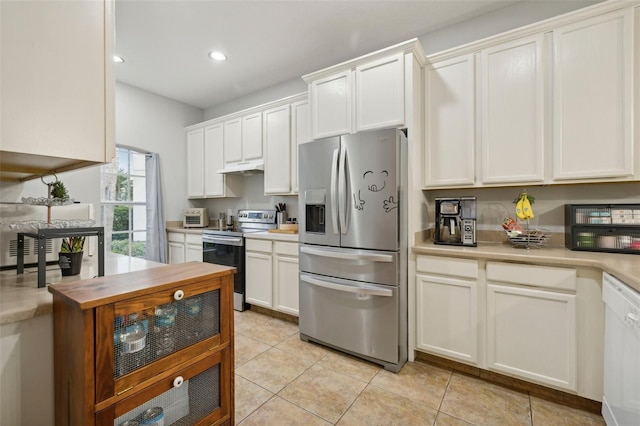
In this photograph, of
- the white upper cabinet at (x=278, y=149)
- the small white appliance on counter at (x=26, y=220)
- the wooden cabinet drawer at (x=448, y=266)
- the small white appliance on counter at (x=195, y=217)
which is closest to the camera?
the small white appliance on counter at (x=26, y=220)

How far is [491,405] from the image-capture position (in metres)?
1.77

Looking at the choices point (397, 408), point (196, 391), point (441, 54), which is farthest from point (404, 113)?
point (196, 391)

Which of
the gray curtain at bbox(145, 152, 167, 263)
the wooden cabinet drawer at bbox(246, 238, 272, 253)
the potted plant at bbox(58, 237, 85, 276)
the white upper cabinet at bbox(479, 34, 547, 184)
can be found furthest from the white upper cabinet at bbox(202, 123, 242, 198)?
the white upper cabinet at bbox(479, 34, 547, 184)

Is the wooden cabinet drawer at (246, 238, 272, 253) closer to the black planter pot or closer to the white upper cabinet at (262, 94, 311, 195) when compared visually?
the white upper cabinet at (262, 94, 311, 195)

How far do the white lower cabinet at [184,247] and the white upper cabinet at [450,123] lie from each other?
3008mm

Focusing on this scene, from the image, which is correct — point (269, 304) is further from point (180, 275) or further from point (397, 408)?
point (180, 275)

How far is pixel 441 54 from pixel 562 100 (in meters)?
0.92

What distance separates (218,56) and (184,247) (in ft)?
8.25

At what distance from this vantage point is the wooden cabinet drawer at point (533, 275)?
1709 millimetres

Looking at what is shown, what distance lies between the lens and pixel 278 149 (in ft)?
11.2

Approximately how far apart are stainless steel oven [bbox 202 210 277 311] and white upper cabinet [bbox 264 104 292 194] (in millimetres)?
486

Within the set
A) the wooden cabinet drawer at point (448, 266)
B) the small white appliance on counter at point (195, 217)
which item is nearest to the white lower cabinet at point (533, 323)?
the wooden cabinet drawer at point (448, 266)

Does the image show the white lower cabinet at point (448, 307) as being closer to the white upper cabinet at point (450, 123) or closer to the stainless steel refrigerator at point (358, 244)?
the stainless steel refrigerator at point (358, 244)

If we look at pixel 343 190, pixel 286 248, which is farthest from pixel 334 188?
pixel 286 248
